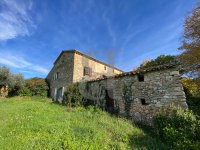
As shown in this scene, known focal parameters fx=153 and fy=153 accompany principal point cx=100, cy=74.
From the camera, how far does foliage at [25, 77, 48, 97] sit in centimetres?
2328

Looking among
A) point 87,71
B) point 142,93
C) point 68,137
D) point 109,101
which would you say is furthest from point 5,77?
point 68,137

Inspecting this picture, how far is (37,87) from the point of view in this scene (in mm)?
23516

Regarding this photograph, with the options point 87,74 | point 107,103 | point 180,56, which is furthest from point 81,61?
point 180,56

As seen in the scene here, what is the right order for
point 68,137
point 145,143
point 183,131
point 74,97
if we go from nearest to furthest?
1. point 68,137
2. point 183,131
3. point 145,143
4. point 74,97

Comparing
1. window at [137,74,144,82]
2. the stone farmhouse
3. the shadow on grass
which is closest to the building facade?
the stone farmhouse

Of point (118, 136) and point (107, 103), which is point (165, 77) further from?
point (107, 103)

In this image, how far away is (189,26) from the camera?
46.2ft

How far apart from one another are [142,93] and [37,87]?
18.5m

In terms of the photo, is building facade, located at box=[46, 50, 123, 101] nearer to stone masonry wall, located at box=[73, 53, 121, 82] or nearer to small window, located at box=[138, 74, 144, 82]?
stone masonry wall, located at box=[73, 53, 121, 82]

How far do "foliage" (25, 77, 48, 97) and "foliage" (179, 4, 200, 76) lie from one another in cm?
1925

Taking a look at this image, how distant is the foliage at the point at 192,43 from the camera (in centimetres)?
1343

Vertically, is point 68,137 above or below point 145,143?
above

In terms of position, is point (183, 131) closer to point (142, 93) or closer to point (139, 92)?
point (142, 93)

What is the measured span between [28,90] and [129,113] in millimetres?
18002
